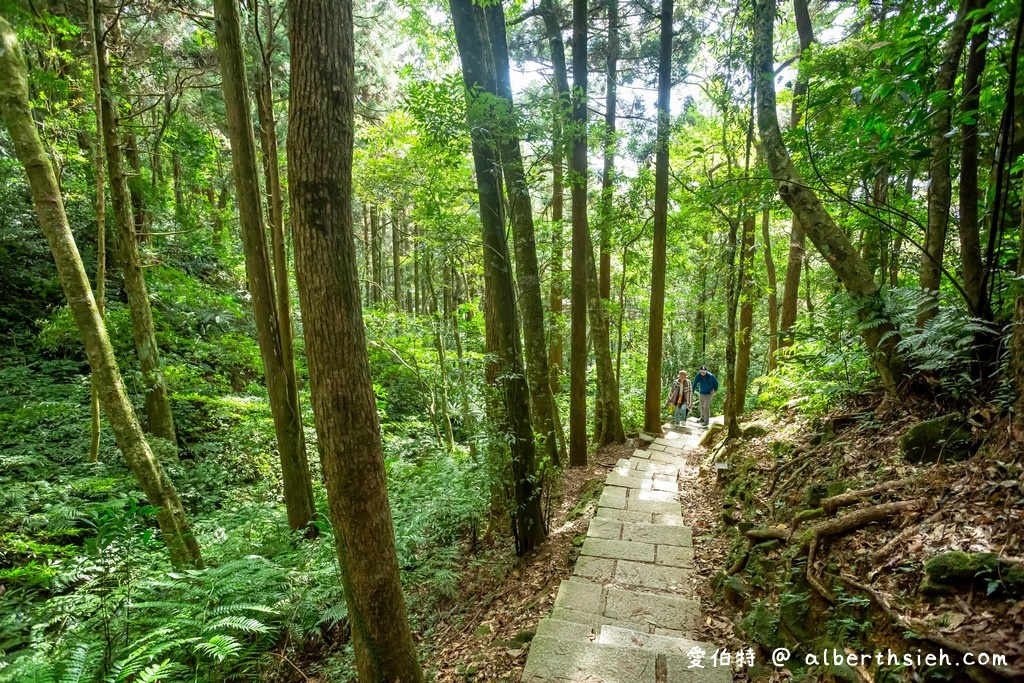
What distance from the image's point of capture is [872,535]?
2.69 m

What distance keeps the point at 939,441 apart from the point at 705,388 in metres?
8.03

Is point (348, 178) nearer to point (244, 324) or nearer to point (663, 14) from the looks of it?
point (663, 14)

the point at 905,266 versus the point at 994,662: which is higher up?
the point at 905,266

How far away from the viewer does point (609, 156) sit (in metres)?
9.48

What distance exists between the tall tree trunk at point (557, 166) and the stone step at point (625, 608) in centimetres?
401

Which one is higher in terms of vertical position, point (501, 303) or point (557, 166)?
point (557, 166)

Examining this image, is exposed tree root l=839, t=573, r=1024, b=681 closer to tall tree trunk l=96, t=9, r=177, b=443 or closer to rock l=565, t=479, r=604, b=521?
rock l=565, t=479, r=604, b=521

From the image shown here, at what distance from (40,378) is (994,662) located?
11.5 metres

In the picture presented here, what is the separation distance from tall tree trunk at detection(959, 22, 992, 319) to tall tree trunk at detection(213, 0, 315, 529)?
22.0 ft

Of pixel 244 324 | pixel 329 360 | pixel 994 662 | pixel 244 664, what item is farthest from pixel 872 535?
pixel 244 324

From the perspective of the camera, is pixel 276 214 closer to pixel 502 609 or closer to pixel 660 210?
pixel 502 609

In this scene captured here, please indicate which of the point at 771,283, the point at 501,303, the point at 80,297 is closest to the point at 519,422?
the point at 501,303

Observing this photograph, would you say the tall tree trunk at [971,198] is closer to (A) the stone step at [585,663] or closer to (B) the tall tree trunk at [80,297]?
(A) the stone step at [585,663]

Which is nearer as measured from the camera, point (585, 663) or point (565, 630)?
point (585, 663)
